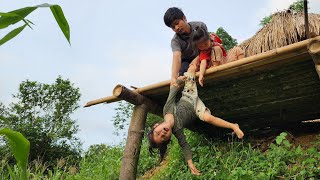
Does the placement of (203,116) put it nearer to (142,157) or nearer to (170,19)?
(170,19)

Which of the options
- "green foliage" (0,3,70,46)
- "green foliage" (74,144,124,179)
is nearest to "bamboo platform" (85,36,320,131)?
"green foliage" (74,144,124,179)

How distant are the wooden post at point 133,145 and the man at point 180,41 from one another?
64 cm

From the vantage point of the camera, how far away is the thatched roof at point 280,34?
208 inches

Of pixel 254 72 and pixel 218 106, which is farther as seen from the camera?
pixel 218 106

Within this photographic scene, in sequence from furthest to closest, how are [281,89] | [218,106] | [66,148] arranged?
[66,148] → [218,106] → [281,89]

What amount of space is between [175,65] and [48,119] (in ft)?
33.8

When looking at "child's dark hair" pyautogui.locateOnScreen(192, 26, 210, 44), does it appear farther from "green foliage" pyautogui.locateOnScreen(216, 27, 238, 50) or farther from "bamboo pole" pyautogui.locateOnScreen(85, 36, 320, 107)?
"green foliage" pyautogui.locateOnScreen(216, 27, 238, 50)

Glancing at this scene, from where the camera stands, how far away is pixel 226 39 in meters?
12.7

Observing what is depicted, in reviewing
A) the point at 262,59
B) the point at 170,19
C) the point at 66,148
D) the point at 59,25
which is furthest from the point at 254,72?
the point at 66,148

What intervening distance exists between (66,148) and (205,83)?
9.68 meters

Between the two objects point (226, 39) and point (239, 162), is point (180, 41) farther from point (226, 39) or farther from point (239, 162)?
point (226, 39)

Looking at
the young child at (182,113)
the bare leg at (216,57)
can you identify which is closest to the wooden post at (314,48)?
the bare leg at (216,57)

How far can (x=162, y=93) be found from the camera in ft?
14.0

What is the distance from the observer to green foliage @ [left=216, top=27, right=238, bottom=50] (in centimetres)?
1249
